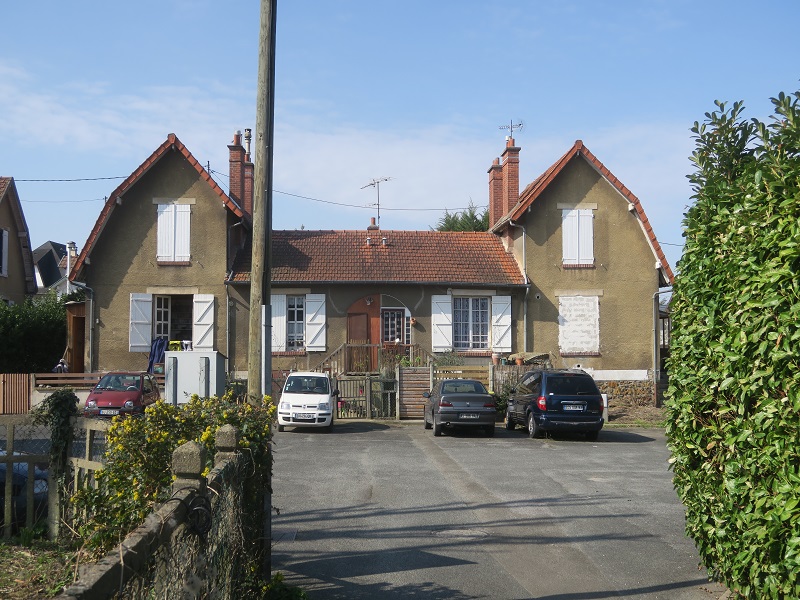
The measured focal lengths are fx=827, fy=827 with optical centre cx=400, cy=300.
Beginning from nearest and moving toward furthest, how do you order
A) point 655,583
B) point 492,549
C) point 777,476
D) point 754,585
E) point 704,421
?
point 777,476 → point 754,585 → point 704,421 → point 655,583 → point 492,549

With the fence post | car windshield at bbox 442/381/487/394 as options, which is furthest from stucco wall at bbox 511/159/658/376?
the fence post

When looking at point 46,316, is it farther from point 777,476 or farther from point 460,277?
point 777,476

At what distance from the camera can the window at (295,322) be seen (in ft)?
97.6

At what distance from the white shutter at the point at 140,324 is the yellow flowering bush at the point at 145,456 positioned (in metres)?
22.8

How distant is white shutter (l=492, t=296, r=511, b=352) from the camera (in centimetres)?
2975

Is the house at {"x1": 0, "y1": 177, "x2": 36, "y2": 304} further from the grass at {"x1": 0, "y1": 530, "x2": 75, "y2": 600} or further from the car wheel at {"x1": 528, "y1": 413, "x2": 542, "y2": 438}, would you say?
the grass at {"x1": 0, "y1": 530, "x2": 75, "y2": 600}

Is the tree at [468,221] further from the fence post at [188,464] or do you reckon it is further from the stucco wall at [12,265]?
the fence post at [188,464]

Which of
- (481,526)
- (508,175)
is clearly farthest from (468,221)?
(481,526)

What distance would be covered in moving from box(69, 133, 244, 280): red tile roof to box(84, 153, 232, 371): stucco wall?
0.27 meters

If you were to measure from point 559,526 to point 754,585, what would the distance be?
4.48m

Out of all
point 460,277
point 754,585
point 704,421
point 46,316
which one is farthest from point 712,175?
point 46,316

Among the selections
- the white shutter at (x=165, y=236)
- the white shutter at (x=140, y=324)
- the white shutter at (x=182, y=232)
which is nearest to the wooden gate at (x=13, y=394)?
the white shutter at (x=140, y=324)

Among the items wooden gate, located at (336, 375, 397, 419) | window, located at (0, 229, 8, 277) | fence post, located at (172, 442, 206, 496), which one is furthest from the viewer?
window, located at (0, 229, 8, 277)

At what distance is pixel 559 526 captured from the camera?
10039mm
